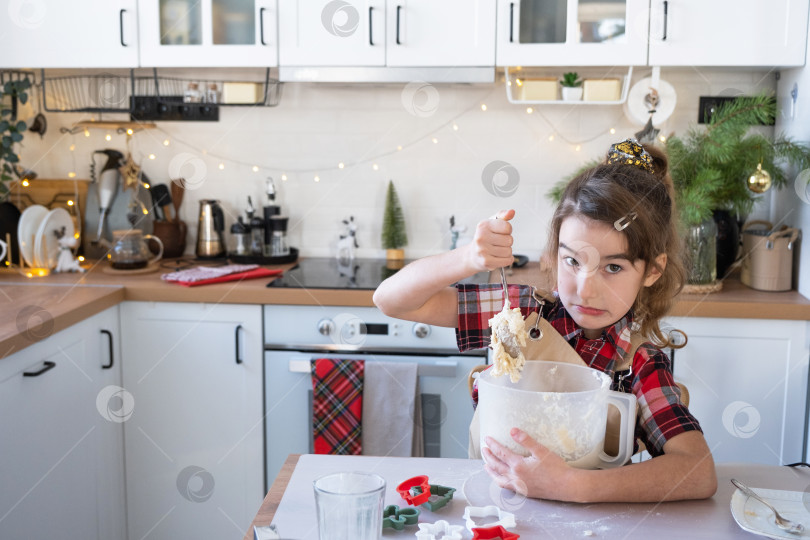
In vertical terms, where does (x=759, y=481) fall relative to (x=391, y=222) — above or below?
below

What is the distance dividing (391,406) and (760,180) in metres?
1.18

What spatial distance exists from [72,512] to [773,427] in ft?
6.14

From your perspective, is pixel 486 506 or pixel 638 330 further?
pixel 638 330

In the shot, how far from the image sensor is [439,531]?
925 millimetres

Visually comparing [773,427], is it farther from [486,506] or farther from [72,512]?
[72,512]

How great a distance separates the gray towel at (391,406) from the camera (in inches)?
88.1

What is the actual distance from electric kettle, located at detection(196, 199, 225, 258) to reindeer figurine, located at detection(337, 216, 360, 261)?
41cm

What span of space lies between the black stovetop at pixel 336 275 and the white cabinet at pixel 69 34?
0.82 m

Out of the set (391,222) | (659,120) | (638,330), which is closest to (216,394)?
(391,222)

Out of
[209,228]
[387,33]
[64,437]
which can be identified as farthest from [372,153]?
[64,437]

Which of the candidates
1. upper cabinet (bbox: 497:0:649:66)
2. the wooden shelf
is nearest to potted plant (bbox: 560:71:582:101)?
the wooden shelf

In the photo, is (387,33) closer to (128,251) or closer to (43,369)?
(128,251)

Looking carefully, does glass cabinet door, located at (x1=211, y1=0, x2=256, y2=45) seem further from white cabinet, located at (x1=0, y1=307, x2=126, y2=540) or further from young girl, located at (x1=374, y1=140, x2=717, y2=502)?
young girl, located at (x1=374, y1=140, x2=717, y2=502)

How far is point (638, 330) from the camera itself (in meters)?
1.29
